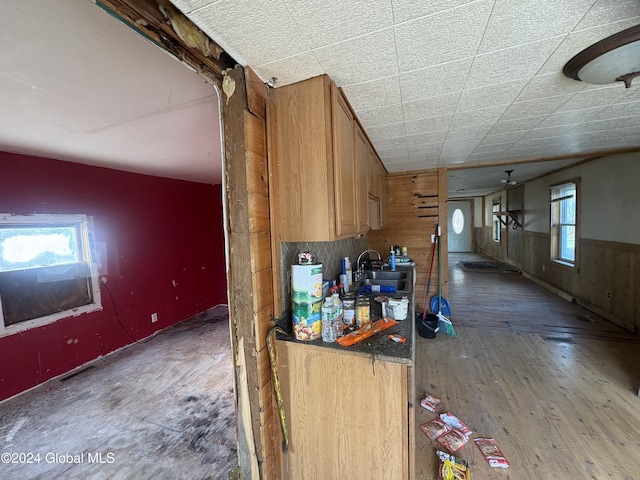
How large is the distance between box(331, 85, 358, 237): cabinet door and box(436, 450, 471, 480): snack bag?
1.47 metres

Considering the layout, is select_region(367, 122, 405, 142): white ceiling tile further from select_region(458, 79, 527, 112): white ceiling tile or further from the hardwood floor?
the hardwood floor

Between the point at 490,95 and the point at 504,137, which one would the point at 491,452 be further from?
the point at 504,137

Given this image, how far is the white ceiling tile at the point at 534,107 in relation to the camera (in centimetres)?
158

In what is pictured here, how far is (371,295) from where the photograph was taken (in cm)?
224

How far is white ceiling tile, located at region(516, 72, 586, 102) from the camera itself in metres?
1.33

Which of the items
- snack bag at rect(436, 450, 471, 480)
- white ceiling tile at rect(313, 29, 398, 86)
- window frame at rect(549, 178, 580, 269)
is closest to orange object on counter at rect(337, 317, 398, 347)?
snack bag at rect(436, 450, 471, 480)

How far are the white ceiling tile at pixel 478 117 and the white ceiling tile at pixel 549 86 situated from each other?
173 mm

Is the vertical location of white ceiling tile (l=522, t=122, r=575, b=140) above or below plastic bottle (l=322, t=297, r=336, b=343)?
above

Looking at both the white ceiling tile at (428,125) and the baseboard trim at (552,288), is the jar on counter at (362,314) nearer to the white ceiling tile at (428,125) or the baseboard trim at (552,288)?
the white ceiling tile at (428,125)

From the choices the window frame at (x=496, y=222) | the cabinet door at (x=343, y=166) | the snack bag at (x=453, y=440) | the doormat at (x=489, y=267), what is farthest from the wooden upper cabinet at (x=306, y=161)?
the window frame at (x=496, y=222)

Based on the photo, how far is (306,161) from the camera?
1.22 m

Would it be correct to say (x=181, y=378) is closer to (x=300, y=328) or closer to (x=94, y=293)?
(x=94, y=293)

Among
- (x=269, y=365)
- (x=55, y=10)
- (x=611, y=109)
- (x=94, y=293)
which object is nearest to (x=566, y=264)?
(x=611, y=109)

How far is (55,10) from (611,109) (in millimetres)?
3092
